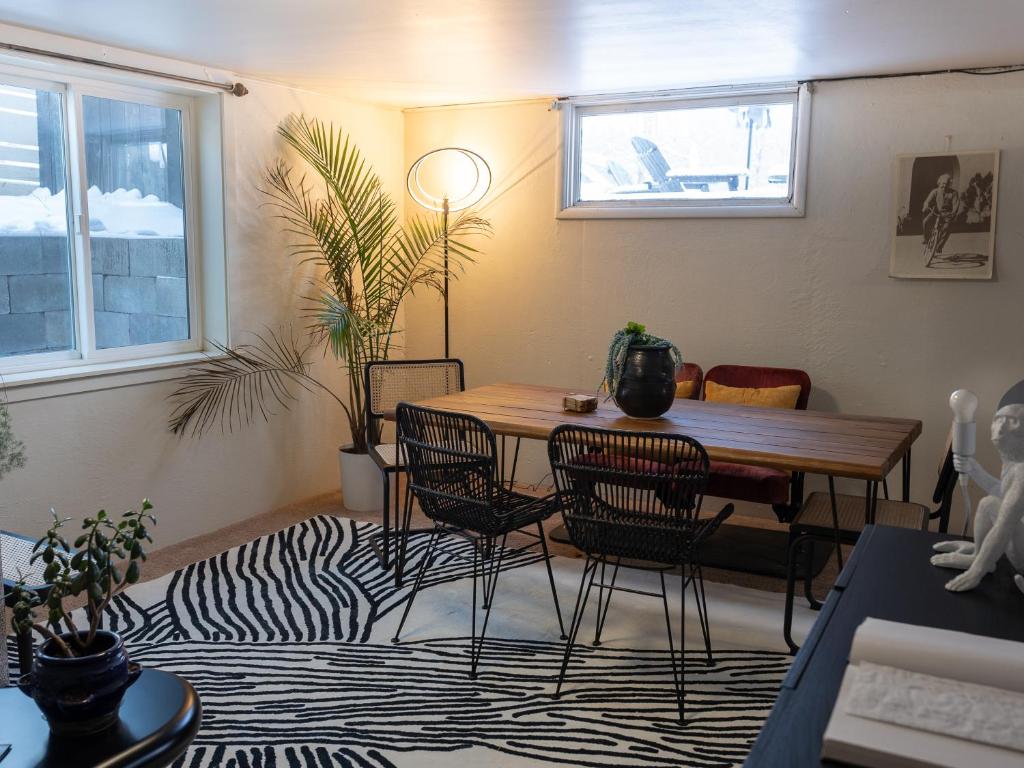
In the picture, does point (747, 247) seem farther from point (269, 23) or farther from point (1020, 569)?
point (1020, 569)

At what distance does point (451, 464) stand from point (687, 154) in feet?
8.62

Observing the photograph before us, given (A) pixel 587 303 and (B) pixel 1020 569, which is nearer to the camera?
(B) pixel 1020 569

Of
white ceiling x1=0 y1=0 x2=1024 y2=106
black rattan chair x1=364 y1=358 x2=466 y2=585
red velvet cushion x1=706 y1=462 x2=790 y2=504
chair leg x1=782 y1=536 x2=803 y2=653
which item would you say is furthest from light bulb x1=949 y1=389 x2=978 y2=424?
black rattan chair x1=364 y1=358 x2=466 y2=585

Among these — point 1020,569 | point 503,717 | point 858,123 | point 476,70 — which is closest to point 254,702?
point 503,717

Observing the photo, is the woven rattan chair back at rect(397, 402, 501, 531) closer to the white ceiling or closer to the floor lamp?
A: the white ceiling

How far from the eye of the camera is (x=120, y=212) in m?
4.18

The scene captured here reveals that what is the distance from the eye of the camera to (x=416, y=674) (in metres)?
→ 3.04

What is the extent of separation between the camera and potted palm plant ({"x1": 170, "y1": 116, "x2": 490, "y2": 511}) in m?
4.54

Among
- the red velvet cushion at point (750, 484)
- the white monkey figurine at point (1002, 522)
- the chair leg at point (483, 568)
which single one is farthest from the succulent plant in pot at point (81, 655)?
the red velvet cushion at point (750, 484)

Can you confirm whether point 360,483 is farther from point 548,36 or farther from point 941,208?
point 941,208

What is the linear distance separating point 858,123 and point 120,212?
341cm

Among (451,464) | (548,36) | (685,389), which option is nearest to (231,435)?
(451,464)

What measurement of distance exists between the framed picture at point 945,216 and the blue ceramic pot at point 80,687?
12.8ft

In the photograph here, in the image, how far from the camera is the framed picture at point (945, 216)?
13.7 feet
